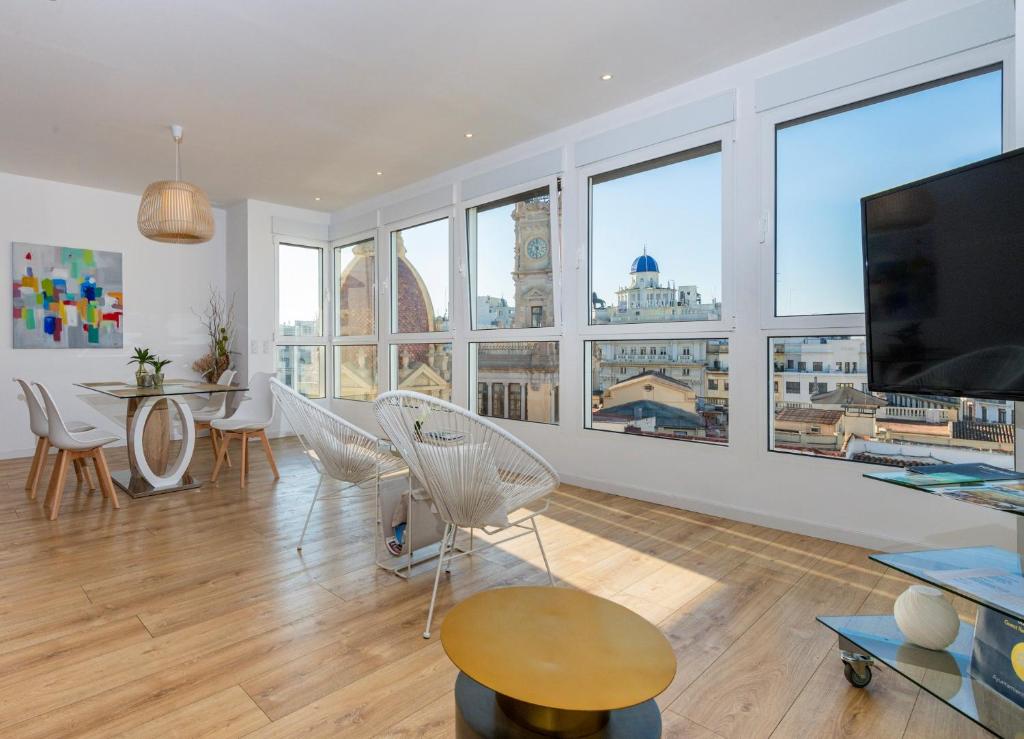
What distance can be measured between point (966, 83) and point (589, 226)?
7.61 ft

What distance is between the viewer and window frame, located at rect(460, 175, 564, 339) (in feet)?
Answer: 14.8

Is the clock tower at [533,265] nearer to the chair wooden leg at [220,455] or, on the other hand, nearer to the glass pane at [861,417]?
the glass pane at [861,417]

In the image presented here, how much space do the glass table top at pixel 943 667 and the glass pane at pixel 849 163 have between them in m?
1.84

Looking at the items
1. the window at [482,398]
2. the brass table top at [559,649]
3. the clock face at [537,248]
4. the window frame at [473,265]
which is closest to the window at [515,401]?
the window at [482,398]

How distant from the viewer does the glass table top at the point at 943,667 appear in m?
Result: 1.47

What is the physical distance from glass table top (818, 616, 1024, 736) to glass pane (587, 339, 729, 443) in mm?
Result: 1861

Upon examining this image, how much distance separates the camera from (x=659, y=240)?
4.01m

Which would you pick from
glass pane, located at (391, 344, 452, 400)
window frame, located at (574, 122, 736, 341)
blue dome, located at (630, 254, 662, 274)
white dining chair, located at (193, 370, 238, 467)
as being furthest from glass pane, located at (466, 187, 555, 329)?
white dining chair, located at (193, 370, 238, 467)

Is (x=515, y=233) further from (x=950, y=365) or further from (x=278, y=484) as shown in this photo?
(x=950, y=365)

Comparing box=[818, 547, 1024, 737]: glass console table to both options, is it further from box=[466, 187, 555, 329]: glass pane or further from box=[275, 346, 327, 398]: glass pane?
box=[275, 346, 327, 398]: glass pane

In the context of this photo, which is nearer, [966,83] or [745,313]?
[966,83]

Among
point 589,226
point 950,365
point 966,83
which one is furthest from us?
point 589,226

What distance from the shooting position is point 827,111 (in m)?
3.19

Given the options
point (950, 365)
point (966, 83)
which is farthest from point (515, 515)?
point (966, 83)
